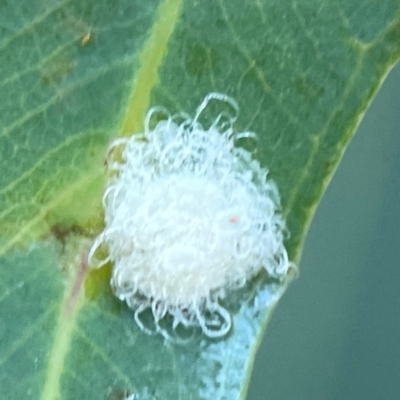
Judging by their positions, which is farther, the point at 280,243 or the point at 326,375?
the point at 326,375

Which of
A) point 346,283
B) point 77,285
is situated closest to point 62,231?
point 77,285

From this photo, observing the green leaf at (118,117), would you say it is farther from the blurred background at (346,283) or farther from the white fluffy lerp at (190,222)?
the blurred background at (346,283)

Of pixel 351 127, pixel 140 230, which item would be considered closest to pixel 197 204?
pixel 140 230

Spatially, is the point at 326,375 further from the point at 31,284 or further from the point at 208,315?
the point at 31,284

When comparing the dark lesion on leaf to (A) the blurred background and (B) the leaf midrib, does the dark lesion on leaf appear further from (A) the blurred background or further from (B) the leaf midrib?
(A) the blurred background

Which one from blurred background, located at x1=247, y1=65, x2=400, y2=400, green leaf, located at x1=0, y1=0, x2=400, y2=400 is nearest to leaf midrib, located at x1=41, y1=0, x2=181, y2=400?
green leaf, located at x1=0, y1=0, x2=400, y2=400

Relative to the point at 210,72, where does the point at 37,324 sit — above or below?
below
